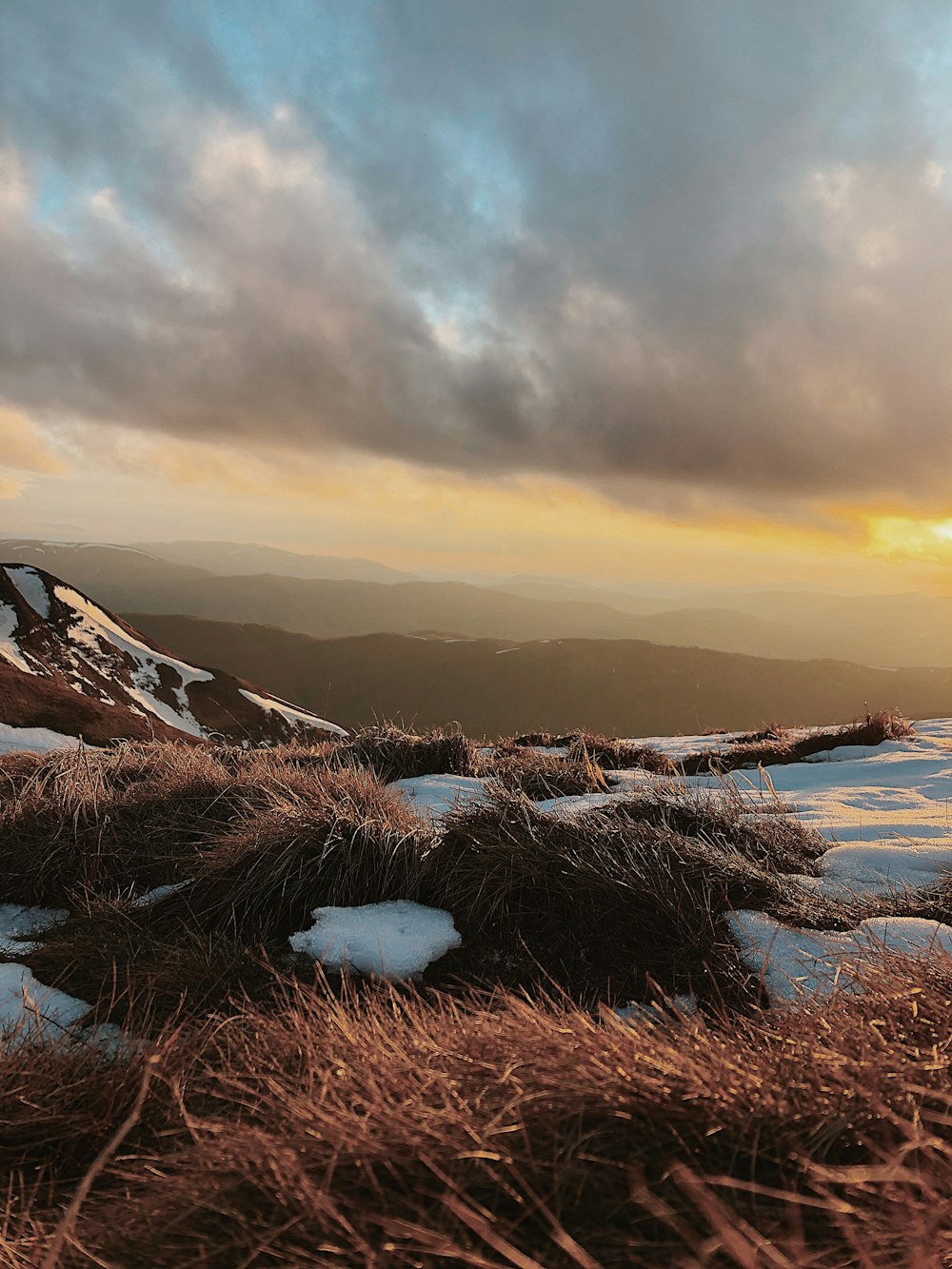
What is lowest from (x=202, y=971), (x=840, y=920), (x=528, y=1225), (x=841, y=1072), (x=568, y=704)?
(x=568, y=704)

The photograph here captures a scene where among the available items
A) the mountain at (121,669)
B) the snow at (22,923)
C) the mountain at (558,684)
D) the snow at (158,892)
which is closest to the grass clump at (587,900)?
the snow at (158,892)

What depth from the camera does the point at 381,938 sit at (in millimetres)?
3250

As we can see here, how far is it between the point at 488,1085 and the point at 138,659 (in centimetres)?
Result: 4818

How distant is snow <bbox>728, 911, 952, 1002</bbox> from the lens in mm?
2461

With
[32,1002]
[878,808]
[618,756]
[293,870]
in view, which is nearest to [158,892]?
[293,870]

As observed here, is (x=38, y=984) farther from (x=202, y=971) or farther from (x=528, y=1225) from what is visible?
(x=528, y=1225)

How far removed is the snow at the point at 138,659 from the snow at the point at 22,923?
36.4 m

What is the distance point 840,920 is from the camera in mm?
3047

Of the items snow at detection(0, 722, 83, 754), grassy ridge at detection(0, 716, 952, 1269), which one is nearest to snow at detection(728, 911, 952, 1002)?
grassy ridge at detection(0, 716, 952, 1269)

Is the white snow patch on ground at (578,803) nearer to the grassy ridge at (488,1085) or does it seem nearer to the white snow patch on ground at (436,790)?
the white snow patch on ground at (436,790)

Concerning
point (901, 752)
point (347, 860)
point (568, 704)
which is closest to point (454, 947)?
point (347, 860)

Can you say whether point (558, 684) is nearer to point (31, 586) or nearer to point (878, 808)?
point (31, 586)

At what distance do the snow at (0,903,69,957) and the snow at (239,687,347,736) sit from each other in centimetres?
3977

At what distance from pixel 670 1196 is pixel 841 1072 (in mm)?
493
